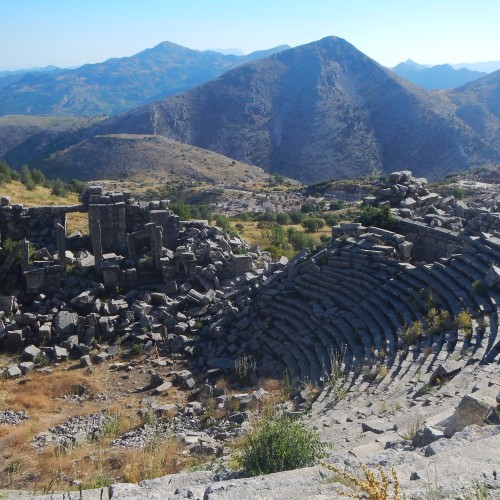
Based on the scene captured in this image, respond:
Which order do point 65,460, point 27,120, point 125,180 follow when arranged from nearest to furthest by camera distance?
1. point 65,460
2. point 125,180
3. point 27,120

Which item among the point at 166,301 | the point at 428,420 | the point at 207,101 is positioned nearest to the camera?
the point at 428,420

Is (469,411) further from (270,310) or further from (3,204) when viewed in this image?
(3,204)

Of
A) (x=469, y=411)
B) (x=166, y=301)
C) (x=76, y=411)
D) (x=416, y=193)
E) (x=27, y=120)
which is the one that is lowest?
(x=76, y=411)

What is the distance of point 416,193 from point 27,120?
163882 mm

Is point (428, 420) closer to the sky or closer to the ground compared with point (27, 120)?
closer to the ground

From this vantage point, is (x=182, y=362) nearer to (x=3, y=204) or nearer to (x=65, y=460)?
(x=65, y=460)

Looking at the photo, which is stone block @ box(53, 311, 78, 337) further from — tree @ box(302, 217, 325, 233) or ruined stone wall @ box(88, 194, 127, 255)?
tree @ box(302, 217, 325, 233)

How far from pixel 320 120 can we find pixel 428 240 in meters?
98.0

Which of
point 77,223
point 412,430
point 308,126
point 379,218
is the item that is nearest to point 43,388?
point 412,430

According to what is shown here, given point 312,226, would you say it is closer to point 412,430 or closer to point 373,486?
point 412,430

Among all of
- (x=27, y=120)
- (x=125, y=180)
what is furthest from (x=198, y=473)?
(x=27, y=120)

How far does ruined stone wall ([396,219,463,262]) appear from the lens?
18.0 m

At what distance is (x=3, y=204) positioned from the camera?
22.8 m

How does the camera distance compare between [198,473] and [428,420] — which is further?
[428,420]
